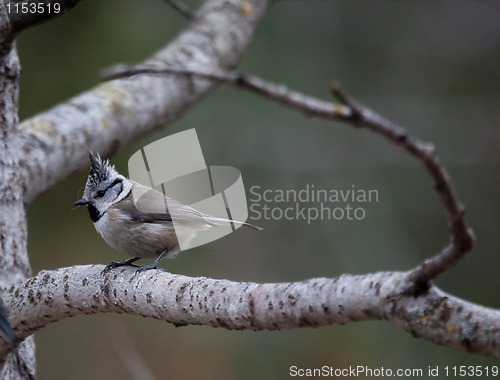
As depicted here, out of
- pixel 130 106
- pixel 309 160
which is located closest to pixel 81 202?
pixel 130 106

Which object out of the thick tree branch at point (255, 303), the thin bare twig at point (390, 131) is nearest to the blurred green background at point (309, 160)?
the thick tree branch at point (255, 303)

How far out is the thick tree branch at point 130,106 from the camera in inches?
123

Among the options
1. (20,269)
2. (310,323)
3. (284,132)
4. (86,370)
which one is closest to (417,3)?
(284,132)

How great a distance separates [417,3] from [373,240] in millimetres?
2539

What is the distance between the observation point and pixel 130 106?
140 inches

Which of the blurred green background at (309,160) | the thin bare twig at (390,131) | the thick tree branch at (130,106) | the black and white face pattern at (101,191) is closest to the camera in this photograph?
the thin bare twig at (390,131)

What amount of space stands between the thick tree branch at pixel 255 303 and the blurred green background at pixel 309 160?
246 centimetres

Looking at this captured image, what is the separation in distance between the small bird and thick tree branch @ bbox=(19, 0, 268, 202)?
0.24m

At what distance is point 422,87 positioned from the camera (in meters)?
6.32

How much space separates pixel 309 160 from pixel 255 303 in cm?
419

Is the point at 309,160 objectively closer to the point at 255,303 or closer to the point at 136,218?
the point at 136,218

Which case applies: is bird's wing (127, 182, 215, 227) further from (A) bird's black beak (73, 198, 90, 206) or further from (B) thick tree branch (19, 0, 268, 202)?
(B) thick tree branch (19, 0, 268, 202)

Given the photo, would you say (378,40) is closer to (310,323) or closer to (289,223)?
(289,223)

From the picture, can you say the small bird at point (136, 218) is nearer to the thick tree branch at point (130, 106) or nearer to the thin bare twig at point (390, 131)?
the thick tree branch at point (130, 106)
